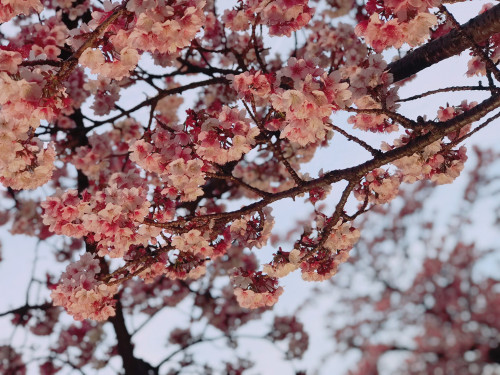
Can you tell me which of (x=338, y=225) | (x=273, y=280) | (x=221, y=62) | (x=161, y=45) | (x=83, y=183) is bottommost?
(x=273, y=280)

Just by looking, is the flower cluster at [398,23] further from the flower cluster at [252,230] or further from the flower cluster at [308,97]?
the flower cluster at [252,230]

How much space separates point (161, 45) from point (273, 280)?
6.04 ft

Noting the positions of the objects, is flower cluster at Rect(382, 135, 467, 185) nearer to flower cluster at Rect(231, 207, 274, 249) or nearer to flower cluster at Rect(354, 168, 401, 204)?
flower cluster at Rect(354, 168, 401, 204)

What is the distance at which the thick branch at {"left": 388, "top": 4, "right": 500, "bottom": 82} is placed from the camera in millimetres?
2467

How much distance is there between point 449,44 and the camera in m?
2.94

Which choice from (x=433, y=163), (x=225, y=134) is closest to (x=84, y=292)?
(x=225, y=134)

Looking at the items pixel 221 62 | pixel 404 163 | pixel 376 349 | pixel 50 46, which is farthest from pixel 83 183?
pixel 376 349

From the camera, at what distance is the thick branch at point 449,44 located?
247 centimetres

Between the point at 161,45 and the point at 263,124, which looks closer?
the point at 161,45

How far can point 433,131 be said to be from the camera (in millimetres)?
2588

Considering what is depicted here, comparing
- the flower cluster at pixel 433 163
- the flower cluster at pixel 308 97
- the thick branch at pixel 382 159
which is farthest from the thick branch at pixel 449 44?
the flower cluster at pixel 308 97

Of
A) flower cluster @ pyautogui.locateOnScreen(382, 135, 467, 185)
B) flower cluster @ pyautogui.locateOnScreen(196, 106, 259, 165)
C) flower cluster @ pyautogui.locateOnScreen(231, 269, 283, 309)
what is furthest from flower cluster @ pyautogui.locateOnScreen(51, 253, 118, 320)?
flower cluster @ pyautogui.locateOnScreen(382, 135, 467, 185)

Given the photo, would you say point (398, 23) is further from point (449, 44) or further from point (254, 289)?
point (254, 289)

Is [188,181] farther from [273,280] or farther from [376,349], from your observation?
[376,349]
